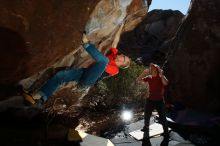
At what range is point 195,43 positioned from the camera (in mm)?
12680

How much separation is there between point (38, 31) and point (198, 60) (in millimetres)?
8839

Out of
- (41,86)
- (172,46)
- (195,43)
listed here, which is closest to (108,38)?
(41,86)

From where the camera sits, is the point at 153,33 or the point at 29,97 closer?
the point at 29,97

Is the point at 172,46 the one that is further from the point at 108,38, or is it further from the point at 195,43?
the point at 108,38

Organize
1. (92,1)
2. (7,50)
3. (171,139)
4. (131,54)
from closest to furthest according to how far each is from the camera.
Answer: (7,50) → (92,1) → (171,139) → (131,54)

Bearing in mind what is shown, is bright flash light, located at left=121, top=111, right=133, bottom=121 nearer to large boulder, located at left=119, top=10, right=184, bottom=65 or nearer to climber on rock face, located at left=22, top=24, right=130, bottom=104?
climber on rock face, located at left=22, top=24, right=130, bottom=104

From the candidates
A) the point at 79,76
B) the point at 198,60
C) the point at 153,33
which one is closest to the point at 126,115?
the point at 198,60

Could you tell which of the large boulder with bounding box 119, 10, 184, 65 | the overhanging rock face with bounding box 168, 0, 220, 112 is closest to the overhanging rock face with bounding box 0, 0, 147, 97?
the overhanging rock face with bounding box 168, 0, 220, 112

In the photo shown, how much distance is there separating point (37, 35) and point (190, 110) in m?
7.93

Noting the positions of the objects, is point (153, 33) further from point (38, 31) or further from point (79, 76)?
point (38, 31)

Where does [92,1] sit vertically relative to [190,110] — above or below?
above

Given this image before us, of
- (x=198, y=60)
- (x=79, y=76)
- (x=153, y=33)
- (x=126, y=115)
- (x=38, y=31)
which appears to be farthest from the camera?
(x=153, y=33)

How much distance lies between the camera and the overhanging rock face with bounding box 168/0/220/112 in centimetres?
1202

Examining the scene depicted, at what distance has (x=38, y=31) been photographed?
4.71 meters
